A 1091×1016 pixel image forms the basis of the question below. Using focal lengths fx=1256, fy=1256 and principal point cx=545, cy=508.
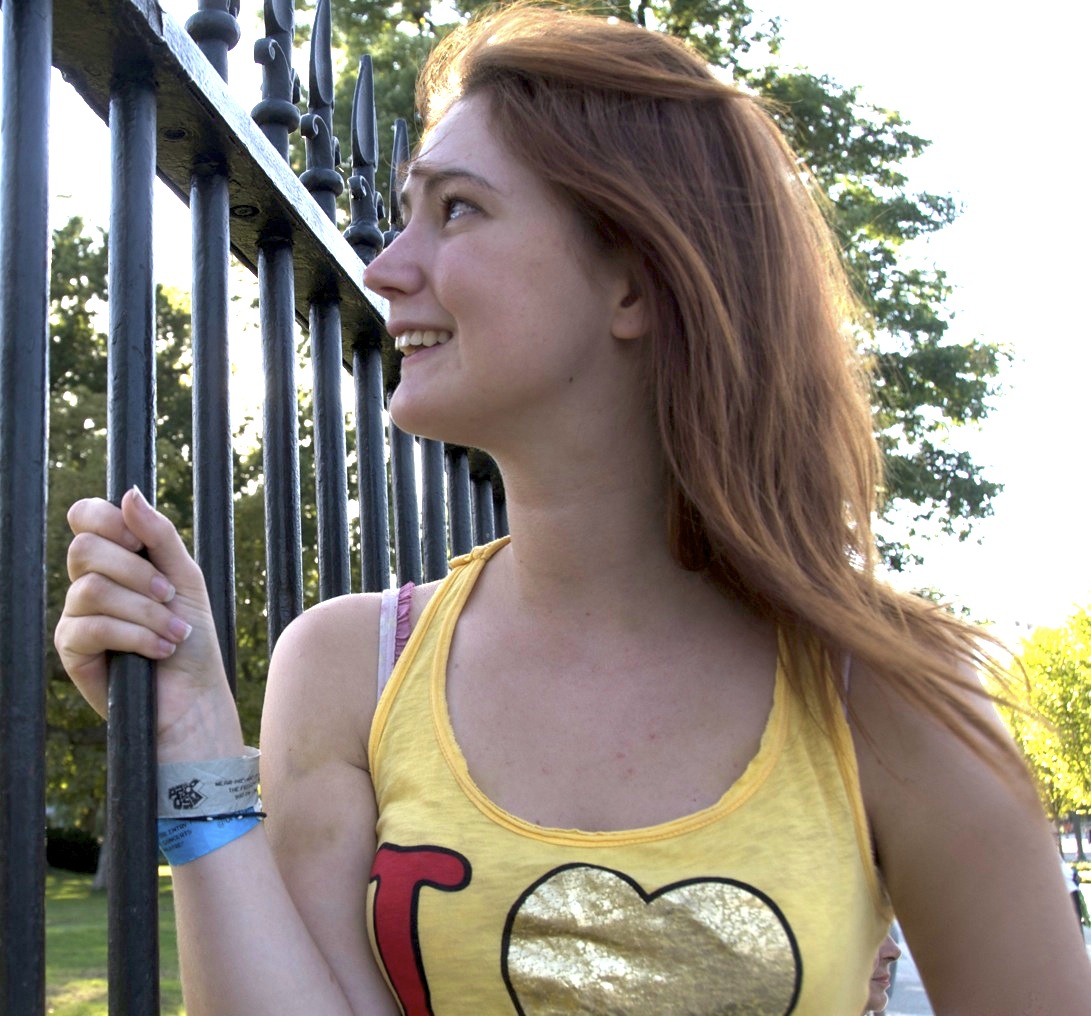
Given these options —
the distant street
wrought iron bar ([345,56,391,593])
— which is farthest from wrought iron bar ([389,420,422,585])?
the distant street

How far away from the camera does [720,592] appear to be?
1.91 metres

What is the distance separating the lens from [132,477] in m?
1.34

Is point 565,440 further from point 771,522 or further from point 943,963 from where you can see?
point 943,963

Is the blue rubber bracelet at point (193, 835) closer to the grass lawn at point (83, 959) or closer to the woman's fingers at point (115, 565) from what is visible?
the woman's fingers at point (115, 565)

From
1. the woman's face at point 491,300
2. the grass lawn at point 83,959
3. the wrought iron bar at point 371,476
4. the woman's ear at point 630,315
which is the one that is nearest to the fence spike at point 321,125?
the woman's face at point 491,300

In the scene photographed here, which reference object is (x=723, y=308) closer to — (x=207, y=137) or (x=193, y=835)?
(x=207, y=137)

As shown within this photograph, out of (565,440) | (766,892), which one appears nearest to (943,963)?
(766,892)

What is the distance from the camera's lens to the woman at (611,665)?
153 cm

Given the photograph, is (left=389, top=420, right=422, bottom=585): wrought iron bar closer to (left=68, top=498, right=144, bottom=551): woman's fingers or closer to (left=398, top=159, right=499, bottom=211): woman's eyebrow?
(left=398, top=159, right=499, bottom=211): woman's eyebrow

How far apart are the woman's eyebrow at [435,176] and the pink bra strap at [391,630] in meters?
0.60

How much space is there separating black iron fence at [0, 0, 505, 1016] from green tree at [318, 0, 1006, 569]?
13.1m

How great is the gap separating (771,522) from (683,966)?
624mm

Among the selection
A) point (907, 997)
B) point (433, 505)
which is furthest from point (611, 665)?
point (907, 997)

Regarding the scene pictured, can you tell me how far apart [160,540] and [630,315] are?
0.82 m
